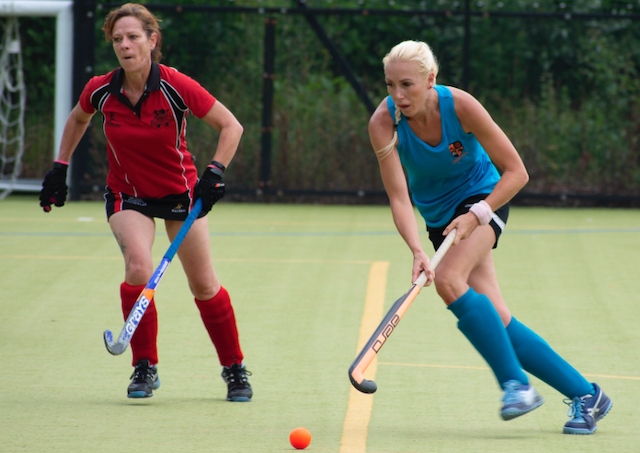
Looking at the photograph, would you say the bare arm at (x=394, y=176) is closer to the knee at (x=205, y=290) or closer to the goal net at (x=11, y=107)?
the knee at (x=205, y=290)

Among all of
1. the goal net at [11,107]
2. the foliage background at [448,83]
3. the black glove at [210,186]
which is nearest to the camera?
the black glove at [210,186]

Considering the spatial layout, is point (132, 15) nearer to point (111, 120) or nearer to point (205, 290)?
point (111, 120)

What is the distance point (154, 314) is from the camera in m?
4.64

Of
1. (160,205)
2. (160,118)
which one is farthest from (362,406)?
(160,118)

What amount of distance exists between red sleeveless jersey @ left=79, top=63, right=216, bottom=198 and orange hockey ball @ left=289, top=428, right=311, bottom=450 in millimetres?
1270

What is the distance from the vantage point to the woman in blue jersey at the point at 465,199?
4.02 m

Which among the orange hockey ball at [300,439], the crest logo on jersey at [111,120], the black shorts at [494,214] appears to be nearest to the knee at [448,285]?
the black shorts at [494,214]

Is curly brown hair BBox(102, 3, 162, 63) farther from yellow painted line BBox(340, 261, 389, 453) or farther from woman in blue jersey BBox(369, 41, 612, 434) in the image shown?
yellow painted line BBox(340, 261, 389, 453)

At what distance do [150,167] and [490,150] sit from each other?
54.9 inches

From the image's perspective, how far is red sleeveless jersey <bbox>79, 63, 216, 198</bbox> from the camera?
450cm

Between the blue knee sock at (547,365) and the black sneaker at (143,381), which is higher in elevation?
the blue knee sock at (547,365)

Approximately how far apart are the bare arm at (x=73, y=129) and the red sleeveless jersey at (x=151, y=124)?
0.16 feet

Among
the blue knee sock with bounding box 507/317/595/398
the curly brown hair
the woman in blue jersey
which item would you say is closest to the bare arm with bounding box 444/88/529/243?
the woman in blue jersey

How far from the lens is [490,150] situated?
13.4 feet
